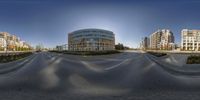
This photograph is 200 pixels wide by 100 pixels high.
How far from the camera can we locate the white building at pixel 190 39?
33.1 ft

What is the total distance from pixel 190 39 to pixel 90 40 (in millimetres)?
5207

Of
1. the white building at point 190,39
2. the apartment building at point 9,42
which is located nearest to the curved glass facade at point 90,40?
the apartment building at point 9,42

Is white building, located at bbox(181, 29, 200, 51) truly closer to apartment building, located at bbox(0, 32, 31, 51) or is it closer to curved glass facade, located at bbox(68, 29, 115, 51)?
curved glass facade, located at bbox(68, 29, 115, 51)


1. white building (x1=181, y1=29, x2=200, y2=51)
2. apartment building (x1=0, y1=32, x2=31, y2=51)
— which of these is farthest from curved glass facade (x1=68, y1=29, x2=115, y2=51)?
white building (x1=181, y1=29, x2=200, y2=51)

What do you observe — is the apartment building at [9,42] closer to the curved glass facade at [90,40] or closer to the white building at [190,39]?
the curved glass facade at [90,40]

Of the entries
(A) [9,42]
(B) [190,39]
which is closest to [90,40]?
(A) [9,42]

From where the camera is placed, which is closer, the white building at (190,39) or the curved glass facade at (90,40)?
the curved glass facade at (90,40)

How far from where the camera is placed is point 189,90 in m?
7.75

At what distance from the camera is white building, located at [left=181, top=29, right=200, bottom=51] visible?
398 inches

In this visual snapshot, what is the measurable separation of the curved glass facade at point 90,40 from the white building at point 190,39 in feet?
10.1

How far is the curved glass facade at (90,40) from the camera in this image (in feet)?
31.6

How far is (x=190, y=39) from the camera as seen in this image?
12.3 m

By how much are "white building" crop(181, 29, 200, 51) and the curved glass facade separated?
3068mm

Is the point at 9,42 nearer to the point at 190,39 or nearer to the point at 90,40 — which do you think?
the point at 90,40
